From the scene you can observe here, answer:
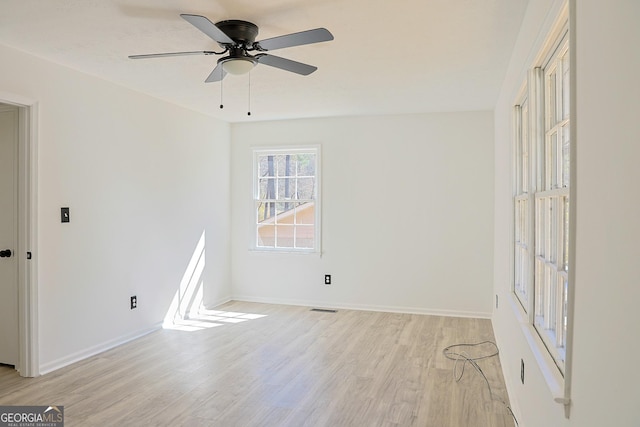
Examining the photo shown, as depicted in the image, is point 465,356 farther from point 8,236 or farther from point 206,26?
point 8,236

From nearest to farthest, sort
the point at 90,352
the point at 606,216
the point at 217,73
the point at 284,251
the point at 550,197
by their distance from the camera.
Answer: the point at 606,216 < the point at 550,197 < the point at 217,73 < the point at 90,352 < the point at 284,251

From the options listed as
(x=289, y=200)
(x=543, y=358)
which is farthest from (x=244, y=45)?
(x=289, y=200)

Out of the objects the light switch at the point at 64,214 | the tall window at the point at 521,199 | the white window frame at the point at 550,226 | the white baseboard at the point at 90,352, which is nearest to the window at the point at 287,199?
the white baseboard at the point at 90,352

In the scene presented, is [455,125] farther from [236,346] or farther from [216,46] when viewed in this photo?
[236,346]

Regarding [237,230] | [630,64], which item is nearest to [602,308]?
[630,64]

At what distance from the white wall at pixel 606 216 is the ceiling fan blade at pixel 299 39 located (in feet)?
4.43

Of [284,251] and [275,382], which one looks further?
[284,251]

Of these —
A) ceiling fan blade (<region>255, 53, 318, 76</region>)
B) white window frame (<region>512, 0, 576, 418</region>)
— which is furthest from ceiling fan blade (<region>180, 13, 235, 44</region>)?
white window frame (<region>512, 0, 576, 418</region>)

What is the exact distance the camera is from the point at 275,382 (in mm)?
3383

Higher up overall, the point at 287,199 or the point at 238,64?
the point at 238,64

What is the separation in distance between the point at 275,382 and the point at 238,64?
229 centimetres

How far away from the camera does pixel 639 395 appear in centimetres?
84

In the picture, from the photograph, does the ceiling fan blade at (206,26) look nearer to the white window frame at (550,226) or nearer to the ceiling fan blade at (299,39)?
the ceiling fan blade at (299,39)

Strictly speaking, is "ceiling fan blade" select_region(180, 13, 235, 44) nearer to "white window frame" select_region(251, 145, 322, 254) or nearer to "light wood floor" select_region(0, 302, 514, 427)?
"light wood floor" select_region(0, 302, 514, 427)
